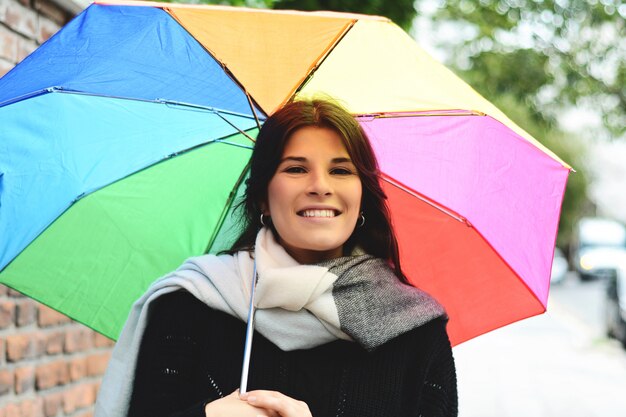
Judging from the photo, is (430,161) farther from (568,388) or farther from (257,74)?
(568,388)

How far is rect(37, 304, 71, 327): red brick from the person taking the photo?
3.90m

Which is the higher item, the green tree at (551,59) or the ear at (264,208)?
the green tree at (551,59)

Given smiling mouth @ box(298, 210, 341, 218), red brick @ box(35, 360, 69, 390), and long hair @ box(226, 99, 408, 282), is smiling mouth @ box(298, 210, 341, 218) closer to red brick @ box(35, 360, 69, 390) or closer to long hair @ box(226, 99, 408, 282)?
long hair @ box(226, 99, 408, 282)

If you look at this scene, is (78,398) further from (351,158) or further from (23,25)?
(351,158)

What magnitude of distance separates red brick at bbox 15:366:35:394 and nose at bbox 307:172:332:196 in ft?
6.42

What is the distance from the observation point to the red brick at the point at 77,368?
13.8 feet

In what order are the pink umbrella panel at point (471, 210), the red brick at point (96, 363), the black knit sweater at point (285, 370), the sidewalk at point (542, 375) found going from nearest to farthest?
1. the black knit sweater at point (285, 370)
2. the pink umbrella panel at point (471, 210)
3. the red brick at point (96, 363)
4. the sidewalk at point (542, 375)

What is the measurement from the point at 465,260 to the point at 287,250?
30.4 inches

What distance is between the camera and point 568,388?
31.1ft

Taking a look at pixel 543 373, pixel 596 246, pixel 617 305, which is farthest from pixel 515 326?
pixel 596 246

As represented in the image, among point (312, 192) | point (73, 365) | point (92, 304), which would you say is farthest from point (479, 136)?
point (73, 365)

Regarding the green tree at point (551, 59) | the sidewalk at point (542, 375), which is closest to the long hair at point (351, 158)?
the sidewalk at point (542, 375)

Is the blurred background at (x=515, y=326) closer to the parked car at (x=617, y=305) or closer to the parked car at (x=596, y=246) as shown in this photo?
the parked car at (x=617, y=305)

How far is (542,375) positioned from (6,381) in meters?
7.86
